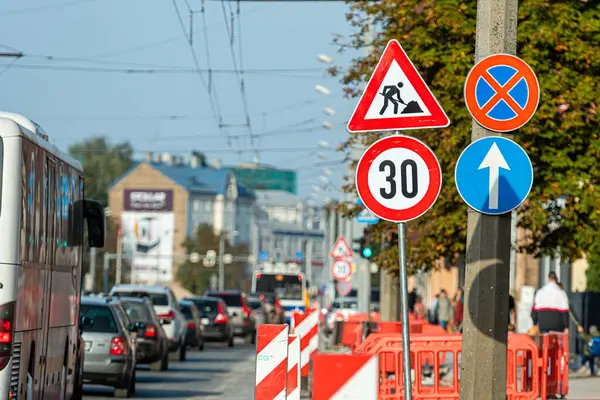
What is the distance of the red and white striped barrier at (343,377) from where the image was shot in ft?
29.7

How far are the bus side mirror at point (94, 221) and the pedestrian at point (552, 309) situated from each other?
10614 mm

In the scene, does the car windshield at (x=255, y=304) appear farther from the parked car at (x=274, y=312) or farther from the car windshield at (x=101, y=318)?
the car windshield at (x=101, y=318)

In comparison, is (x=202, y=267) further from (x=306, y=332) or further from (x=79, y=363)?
(x=79, y=363)

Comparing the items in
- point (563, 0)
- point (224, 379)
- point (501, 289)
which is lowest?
point (224, 379)

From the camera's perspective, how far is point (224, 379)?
27.6 m

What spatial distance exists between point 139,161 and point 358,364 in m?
186

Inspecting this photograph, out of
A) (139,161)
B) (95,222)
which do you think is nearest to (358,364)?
(95,222)

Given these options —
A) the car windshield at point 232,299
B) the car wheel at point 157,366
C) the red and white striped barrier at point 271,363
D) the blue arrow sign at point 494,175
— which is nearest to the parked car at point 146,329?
the car wheel at point 157,366

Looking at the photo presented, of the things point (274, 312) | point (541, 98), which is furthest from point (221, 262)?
point (541, 98)

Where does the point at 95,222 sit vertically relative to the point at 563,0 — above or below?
below

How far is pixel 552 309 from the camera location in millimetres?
26172

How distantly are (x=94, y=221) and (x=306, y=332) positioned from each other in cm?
403

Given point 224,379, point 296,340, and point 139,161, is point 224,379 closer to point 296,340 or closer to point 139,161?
point 296,340

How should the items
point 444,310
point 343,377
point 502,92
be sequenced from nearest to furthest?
point 343,377, point 502,92, point 444,310
